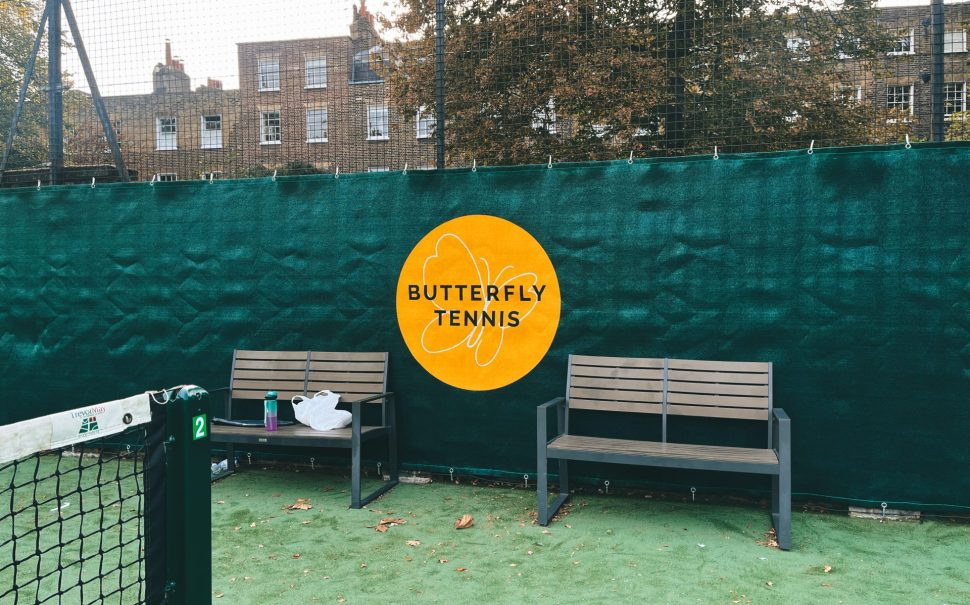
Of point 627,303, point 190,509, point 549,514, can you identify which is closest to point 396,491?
point 549,514

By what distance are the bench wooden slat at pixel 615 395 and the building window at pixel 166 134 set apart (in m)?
3.76

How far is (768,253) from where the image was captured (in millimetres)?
A: 4723

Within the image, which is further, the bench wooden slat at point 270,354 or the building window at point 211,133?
the building window at point 211,133

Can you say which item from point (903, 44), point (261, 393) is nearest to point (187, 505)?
point (261, 393)

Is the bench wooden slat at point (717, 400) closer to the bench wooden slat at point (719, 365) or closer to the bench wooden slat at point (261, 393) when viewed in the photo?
the bench wooden slat at point (719, 365)

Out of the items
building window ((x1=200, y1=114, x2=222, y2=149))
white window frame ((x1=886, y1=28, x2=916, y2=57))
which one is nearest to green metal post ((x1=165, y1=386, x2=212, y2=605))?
building window ((x1=200, y1=114, x2=222, y2=149))

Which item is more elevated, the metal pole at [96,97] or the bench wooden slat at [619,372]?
the metal pole at [96,97]

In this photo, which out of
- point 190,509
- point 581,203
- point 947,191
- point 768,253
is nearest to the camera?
point 190,509

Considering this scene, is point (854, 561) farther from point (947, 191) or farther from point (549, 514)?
point (947, 191)

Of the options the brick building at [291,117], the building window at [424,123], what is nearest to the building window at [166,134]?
the brick building at [291,117]

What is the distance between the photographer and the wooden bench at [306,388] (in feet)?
16.3

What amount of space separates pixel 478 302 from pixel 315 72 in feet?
7.09

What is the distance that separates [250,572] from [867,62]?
4.95m

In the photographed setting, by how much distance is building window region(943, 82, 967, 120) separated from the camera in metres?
4.59
